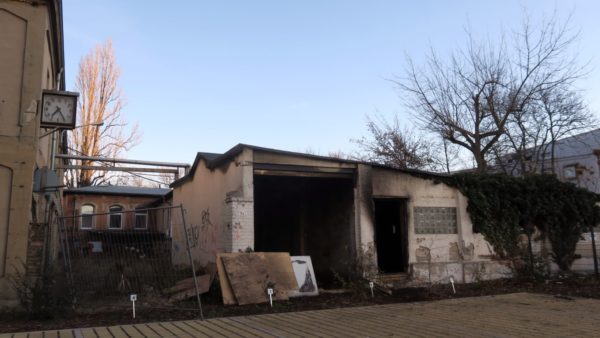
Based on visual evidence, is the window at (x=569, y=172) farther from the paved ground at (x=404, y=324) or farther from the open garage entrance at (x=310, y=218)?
the paved ground at (x=404, y=324)

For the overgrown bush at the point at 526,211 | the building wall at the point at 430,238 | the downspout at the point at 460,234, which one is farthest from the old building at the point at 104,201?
the overgrown bush at the point at 526,211

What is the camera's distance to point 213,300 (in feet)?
35.7

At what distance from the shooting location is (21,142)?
9938 millimetres

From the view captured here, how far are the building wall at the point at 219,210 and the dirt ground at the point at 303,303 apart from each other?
1799mm

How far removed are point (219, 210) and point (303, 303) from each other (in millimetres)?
4097

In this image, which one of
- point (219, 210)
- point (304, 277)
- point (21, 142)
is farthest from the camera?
point (219, 210)

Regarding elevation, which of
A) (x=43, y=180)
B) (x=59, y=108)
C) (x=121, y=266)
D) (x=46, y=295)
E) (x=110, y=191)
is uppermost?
(x=110, y=191)

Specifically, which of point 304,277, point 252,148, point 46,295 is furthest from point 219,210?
point 46,295

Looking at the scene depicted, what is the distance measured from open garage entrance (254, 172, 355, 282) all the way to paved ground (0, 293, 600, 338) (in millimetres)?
3926

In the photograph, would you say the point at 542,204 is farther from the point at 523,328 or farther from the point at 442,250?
the point at 523,328

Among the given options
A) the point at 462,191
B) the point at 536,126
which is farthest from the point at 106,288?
the point at 536,126

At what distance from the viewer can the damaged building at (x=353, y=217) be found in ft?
40.9

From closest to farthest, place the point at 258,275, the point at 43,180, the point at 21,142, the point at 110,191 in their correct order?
the point at 21,142, the point at 43,180, the point at 258,275, the point at 110,191

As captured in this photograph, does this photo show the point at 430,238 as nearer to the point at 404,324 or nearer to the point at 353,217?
the point at 353,217
